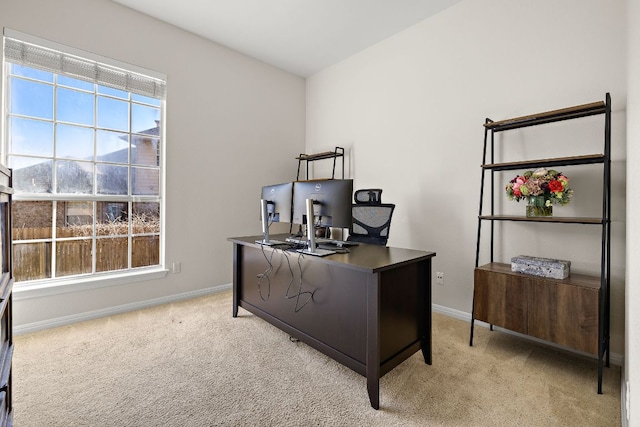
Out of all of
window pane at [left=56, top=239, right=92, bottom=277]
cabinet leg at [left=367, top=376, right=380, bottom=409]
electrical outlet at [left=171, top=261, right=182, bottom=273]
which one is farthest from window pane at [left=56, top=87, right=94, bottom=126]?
cabinet leg at [left=367, top=376, right=380, bottom=409]

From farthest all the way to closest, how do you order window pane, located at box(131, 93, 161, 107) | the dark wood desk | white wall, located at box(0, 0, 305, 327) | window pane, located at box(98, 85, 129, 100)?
window pane, located at box(131, 93, 161, 107) < window pane, located at box(98, 85, 129, 100) < white wall, located at box(0, 0, 305, 327) < the dark wood desk

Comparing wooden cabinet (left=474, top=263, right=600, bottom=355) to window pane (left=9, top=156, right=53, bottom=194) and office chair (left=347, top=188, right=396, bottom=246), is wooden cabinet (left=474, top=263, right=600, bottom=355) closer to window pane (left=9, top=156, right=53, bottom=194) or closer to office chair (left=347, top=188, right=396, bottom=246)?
office chair (left=347, top=188, right=396, bottom=246)

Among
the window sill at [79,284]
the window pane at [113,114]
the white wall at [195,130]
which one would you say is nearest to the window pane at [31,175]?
the window pane at [113,114]

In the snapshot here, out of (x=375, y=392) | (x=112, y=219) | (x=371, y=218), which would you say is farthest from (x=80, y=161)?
(x=375, y=392)

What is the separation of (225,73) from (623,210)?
416 cm

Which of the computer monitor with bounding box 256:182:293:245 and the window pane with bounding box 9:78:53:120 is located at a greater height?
the window pane with bounding box 9:78:53:120

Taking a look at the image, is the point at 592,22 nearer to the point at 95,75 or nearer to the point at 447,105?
the point at 447,105

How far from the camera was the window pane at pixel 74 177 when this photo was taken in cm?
279

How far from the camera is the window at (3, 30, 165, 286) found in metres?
2.60

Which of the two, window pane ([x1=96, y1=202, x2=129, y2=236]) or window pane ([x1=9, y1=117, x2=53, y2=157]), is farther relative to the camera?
window pane ([x1=96, y1=202, x2=129, y2=236])

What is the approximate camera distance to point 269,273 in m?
2.55

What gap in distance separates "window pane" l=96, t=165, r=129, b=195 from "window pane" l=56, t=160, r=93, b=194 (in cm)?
8

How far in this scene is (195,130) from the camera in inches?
139

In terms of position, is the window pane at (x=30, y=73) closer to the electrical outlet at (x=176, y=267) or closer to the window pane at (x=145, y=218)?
the window pane at (x=145, y=218)
